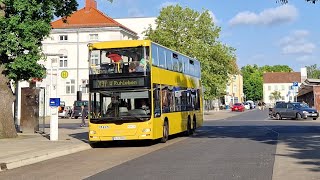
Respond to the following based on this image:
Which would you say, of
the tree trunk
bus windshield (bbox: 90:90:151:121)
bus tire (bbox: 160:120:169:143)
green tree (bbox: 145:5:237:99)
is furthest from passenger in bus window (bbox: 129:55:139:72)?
green tree (bbox: 145:5:237:99)

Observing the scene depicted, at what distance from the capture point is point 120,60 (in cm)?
1912

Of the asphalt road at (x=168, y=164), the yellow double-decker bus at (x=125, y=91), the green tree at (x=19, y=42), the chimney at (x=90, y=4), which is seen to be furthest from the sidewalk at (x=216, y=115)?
the asphalt road at (x=168, y=164)

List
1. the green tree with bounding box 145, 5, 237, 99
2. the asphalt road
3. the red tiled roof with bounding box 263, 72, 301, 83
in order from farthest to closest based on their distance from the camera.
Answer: the red tiled roof with bounding box 263, 72, 301, 83 < the green tree with bounding box 145, 5, 237, 99 < the asphalt road

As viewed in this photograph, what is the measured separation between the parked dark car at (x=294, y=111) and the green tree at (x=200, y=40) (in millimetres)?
16100

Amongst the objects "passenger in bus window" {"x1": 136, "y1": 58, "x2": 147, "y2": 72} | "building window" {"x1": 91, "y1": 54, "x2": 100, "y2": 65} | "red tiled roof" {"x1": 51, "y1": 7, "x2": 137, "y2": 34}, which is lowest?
"passenger in bus window" {"x1": 136, "y1": 58, "x2": 147, "y2": 72}

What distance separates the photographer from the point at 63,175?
11.8 metres

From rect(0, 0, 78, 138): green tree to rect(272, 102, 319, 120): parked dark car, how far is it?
28460mm

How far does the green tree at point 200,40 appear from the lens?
61.7 m

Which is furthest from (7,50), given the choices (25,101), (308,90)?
(308,90)

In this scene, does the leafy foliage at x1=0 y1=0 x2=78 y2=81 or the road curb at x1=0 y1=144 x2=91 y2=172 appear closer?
the road curb at x1=0 y1=144 x2=91 y2=172

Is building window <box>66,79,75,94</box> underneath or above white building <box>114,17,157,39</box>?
underneath

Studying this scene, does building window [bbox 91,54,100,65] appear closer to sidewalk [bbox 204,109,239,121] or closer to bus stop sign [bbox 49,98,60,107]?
bus stop sign [bbox 49,98,60,107]

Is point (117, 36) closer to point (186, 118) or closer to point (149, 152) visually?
point (186, 118)

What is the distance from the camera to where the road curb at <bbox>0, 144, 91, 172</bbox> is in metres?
13.4
